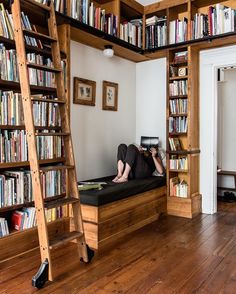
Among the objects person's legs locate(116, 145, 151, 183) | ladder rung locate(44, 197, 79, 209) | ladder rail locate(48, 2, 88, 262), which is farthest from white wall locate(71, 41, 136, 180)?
ladder rung locate(44, 197, 79, 209)

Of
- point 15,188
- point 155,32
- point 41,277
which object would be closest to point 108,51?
point 155,32

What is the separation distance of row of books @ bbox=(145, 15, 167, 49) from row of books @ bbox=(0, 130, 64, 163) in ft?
7.28

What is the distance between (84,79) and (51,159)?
4.26ft

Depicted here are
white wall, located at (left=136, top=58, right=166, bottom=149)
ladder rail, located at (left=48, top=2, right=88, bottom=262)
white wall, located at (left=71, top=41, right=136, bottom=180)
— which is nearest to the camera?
ladder rail, located at (left=48, top=2, right=88, bottom=262)

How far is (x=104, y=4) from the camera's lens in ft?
13.5

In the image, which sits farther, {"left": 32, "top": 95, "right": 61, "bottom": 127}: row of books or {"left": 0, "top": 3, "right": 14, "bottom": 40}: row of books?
{"left": 32, "top": 95, "right": 61, "bottom": 127}: row of books

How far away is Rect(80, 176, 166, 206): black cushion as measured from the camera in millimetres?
3045

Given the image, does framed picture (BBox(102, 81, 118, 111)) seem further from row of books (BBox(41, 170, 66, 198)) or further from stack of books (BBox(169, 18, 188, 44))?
row of books (BBox(41, 170, 66, 198))

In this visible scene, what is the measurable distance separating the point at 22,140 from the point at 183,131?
89.5 inches

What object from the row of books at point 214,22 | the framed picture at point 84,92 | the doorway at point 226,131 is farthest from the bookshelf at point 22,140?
the doorway at point 226,131

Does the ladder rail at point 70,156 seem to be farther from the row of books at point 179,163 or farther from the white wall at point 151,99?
the white wall at point 151,99

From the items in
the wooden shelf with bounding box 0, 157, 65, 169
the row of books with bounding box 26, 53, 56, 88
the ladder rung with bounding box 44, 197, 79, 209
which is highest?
the row of books with bounding box 26, 53, 56, 88

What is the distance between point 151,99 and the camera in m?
4.80

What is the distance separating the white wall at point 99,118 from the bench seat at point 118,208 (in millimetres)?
370
